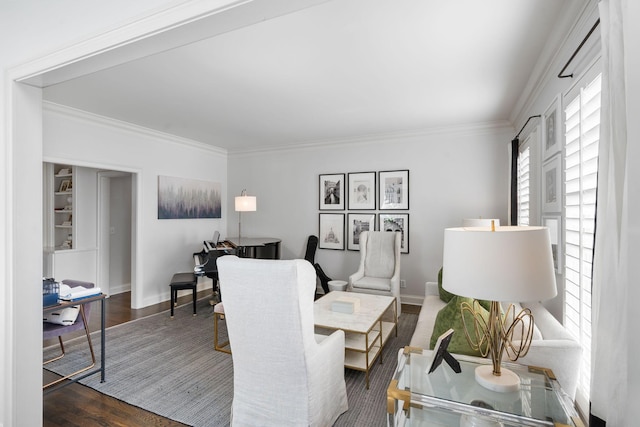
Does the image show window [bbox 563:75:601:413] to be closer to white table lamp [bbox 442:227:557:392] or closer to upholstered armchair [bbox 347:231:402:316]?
white table lamp [bbox 442:227:557:392]

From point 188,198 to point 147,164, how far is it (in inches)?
34.2

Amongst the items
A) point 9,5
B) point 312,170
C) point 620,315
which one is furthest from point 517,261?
point 312,170

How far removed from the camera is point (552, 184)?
2293 millimetres

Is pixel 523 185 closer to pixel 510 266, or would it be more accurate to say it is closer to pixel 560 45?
pixel 560 45

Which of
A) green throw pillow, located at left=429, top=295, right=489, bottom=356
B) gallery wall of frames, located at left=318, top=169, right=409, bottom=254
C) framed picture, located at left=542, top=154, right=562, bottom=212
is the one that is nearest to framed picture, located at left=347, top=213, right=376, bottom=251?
gallery wall of frames, located at left=318, top=169, right=409, bottom=254

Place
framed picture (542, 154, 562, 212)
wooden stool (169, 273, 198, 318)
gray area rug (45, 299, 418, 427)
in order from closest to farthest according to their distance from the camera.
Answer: framed picture (542, 154, 562, 212) < gray area rug (45, 299, 418, 427) < wooden stool (169, 273, 198, 318)

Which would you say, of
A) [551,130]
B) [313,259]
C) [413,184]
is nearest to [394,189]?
[413,184]

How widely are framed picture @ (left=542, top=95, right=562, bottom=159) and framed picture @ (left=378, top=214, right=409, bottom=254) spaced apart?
95.2 inches

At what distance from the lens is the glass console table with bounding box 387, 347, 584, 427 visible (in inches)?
49.0

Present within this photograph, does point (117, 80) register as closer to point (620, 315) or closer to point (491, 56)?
point (491, 56)

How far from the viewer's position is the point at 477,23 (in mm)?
2082

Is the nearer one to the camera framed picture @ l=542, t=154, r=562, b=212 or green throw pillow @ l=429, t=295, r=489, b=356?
green throw pillow @ l=429, t=295, r=489, b=356

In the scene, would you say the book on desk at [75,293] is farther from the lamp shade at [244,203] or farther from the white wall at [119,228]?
the white wall at [119,228]

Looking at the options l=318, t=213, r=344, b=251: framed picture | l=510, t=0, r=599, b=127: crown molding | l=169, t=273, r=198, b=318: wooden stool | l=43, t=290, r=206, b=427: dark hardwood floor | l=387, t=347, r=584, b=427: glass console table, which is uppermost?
l=510, t=0, r=599, b=127: crown molding
